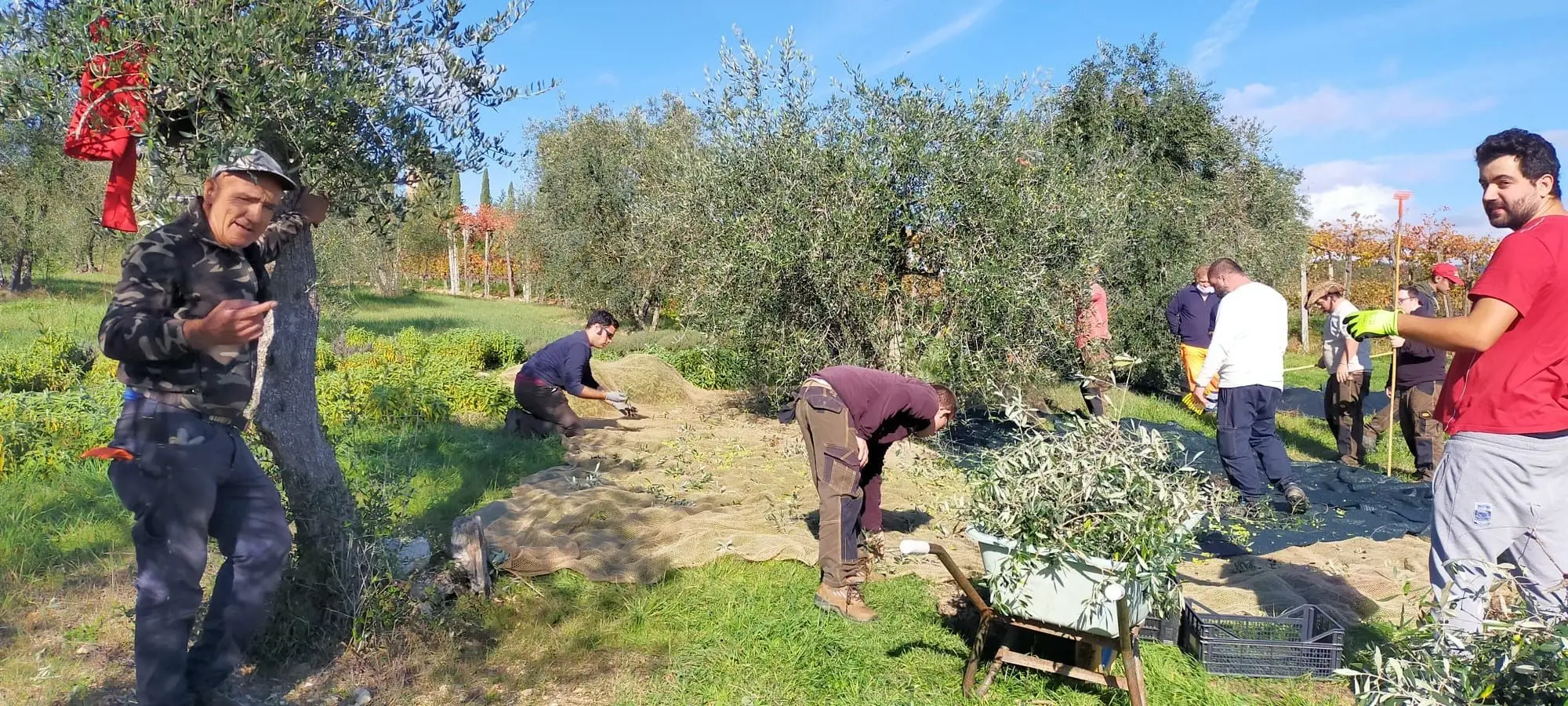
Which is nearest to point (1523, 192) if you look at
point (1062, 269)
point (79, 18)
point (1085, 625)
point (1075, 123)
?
point (1085, 625)

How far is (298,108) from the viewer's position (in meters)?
3.10

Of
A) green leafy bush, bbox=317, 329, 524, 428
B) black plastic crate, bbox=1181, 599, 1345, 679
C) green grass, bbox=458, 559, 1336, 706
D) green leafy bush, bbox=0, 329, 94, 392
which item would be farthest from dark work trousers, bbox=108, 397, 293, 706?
green leafy bush, bbox=0, 329, 94, 392

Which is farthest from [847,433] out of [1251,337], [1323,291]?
[1323,291]

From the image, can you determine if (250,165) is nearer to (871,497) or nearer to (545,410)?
(871,497)

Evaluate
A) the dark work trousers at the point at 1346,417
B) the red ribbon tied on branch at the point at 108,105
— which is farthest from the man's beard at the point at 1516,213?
the dark work trousers at the point at 1346,417

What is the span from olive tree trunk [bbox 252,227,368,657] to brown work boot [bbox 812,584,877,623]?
78.7 inches

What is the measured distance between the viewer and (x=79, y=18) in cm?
281

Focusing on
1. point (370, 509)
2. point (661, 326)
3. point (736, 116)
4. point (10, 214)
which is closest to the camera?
point (370, 509)

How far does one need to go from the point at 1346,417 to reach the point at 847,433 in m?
6.54

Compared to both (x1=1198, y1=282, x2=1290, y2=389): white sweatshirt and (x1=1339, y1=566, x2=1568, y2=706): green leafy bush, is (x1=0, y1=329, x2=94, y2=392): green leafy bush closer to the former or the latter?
(x1=1198, y1=282, x2=1290, y2=389): white sweatshirt

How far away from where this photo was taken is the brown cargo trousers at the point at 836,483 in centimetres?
419

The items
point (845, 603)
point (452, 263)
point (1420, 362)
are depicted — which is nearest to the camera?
point (845, 603)

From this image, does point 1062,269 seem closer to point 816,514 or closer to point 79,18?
point 816,514

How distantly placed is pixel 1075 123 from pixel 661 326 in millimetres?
13834
